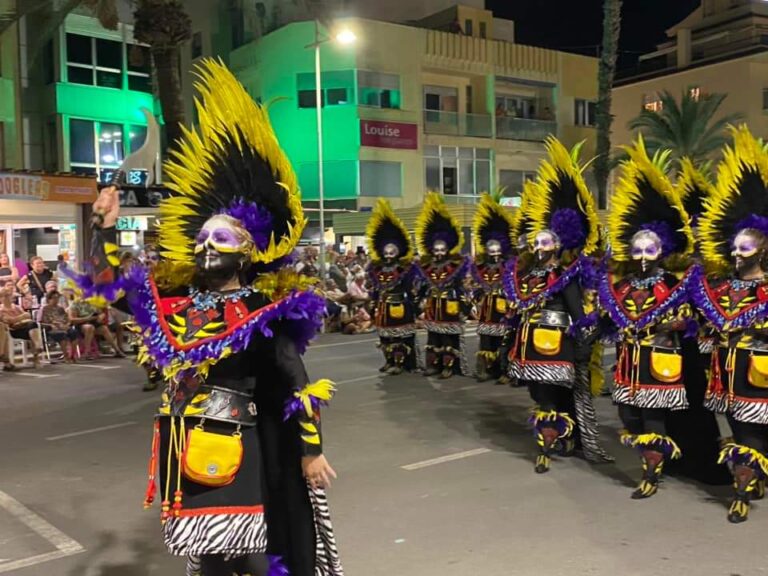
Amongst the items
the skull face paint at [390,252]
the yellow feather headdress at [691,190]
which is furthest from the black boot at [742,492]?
the skull face paint at [390,252]

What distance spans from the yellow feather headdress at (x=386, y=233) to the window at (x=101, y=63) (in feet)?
56.0

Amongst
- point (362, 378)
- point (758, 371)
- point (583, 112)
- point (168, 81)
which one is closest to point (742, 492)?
point (758, 371)

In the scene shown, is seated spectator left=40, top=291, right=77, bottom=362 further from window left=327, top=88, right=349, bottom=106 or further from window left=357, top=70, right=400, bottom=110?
window left=357, top=70, right=400, bottom=110

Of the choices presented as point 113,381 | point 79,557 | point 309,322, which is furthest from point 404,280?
point 309,322

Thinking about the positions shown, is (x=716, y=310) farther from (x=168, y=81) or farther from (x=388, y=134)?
(x=388, y=134)

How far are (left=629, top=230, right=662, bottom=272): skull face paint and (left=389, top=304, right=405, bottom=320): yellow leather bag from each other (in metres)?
5.78

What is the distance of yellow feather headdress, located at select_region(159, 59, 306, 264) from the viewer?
12.6 ft

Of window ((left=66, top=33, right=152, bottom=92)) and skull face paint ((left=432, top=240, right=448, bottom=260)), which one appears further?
window ((left=66, top=33, right=152, bottom=92))

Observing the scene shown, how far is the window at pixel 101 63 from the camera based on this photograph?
84.9 ft

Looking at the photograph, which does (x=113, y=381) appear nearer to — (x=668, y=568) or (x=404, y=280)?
(x=404, y=280)

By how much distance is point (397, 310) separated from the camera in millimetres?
11531

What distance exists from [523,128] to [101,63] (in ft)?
58.4

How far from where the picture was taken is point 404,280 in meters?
11.5

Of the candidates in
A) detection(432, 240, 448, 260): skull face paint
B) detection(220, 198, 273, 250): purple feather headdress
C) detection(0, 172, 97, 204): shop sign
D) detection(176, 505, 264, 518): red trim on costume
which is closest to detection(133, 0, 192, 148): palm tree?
detection(432, 240, 448, 260): skull face paint
